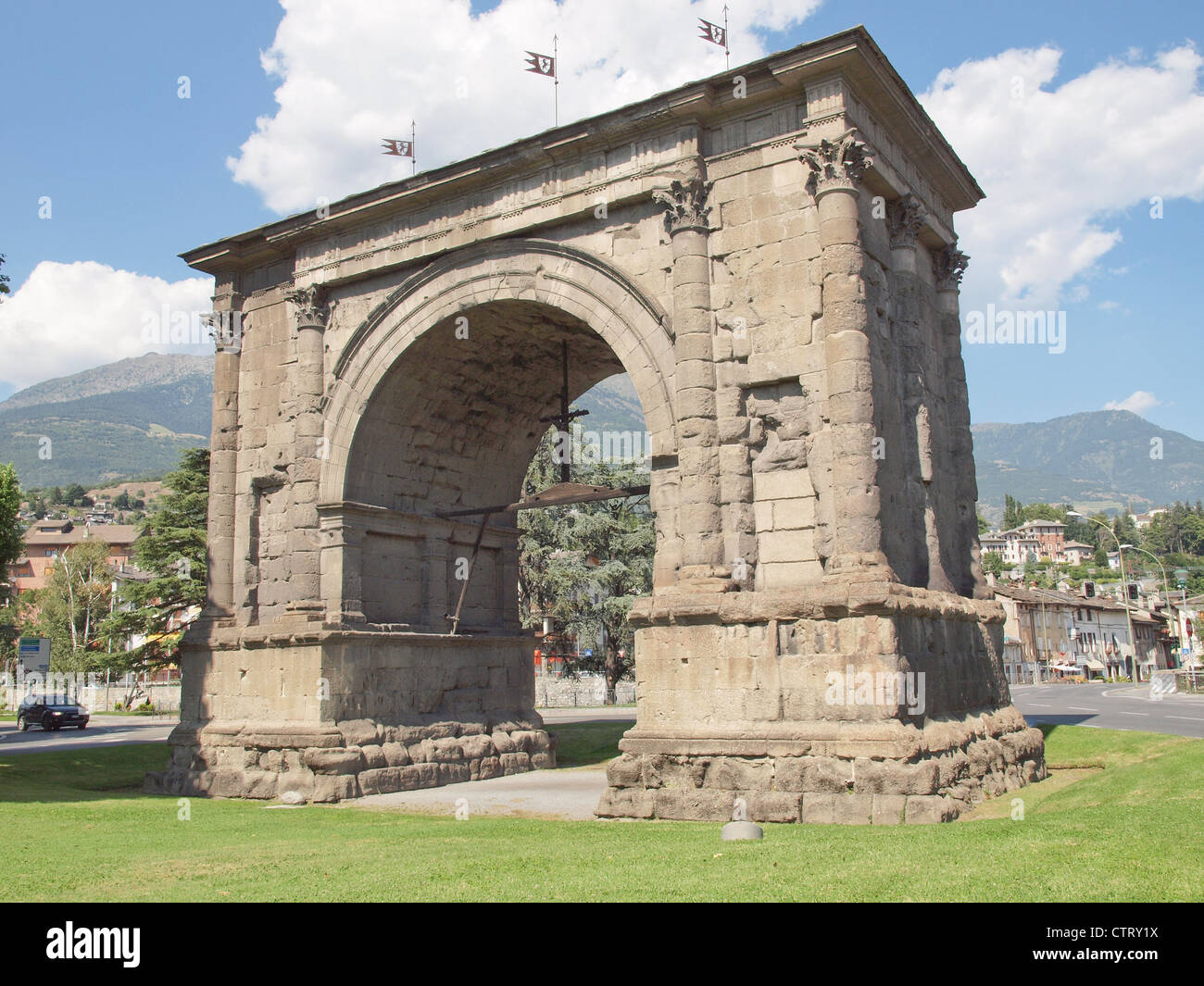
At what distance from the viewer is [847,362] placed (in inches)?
453

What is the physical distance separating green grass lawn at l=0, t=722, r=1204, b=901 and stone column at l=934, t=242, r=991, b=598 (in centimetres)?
316

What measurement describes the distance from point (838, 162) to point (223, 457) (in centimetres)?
1120

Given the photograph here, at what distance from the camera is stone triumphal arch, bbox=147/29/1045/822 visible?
37.0 feet

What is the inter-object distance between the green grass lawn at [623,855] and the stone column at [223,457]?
4.58 m

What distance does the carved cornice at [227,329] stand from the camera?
17.9 m

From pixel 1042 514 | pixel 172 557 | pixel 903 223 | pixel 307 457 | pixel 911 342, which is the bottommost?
pixel 172 557

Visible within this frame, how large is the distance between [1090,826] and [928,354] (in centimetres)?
825

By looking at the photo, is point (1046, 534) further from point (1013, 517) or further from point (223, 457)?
point (223, 457)

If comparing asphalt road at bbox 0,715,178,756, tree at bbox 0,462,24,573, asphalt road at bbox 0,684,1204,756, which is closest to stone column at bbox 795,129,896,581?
asphalt road at bbox 0,684,1204,756

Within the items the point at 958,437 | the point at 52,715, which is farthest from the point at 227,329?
→ the point at 52,715

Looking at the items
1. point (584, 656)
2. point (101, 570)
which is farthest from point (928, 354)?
point (101, 570)

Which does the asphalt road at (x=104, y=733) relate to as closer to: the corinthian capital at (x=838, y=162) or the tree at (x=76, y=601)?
the tree at (x=76, y=601)

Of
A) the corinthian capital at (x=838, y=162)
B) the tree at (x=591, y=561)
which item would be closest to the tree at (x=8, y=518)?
the tree at (x=591, y=561)
